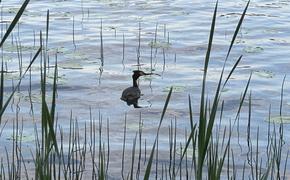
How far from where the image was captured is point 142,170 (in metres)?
7.32

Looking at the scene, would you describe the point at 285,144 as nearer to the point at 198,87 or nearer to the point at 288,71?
the point at 198,87

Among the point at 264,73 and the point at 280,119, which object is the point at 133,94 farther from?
the point at 264,73

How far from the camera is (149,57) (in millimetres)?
11922

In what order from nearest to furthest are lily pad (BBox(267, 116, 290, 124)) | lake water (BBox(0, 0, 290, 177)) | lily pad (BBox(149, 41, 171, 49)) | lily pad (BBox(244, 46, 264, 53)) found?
lily pad (BBox(267, 116, 290, 124)), lake water (BBox(0, 0, 290, 177)), lily pad (BBox(244, 46, 264, 53)), lily pad (BBox(149, 41, 171, 49))

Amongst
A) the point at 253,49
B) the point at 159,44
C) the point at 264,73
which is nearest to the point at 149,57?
the point at 159,44

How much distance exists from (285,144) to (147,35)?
570 centimetres

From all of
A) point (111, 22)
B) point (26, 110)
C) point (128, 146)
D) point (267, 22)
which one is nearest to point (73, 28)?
point (111, 22)

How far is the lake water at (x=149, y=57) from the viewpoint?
30.2 ft

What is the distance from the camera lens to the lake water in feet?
30.2

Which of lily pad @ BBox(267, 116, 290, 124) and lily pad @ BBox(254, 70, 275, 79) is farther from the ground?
lily pad @ BBox(254, 70, 275, 79)

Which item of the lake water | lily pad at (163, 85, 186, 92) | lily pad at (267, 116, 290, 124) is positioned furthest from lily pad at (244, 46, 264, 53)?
lily pad at (267, 116, 290, 124)

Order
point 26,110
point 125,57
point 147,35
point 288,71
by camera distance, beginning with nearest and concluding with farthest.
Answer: point 26,110
point 288,71
point 125,57
point 147,35

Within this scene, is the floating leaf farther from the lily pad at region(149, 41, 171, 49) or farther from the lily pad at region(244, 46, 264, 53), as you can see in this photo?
the lily pad at region(149, 41, 171, 49)

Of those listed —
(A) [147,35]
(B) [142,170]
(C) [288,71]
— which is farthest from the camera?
(A) [147,35]
